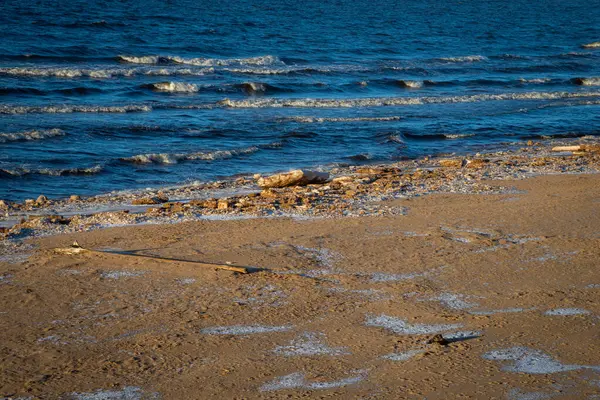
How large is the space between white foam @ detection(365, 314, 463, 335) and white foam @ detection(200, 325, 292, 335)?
23.2 inches

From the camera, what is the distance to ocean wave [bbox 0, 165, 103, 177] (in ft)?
37.0

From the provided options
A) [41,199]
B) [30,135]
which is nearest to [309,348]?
[41,199]

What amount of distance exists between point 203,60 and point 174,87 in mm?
6115

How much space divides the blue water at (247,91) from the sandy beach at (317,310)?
451 centimetres

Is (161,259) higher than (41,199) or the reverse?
higher

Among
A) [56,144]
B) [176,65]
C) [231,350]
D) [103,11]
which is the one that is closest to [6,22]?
[103,11]

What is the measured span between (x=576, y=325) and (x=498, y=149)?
31.8ft

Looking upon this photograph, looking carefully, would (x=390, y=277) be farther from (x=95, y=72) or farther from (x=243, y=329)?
(x=95, y=72)

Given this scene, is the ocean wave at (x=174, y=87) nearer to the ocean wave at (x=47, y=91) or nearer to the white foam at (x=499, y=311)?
the ocean wave at (x=47, y=91)

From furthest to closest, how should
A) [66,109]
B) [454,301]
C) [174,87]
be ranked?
[174,87], [66,109], [454,301]

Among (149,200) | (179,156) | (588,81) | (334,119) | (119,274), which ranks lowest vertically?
(588,81)

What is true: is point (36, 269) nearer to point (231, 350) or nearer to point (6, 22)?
point (231, 350)

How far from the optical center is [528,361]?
4621 mm

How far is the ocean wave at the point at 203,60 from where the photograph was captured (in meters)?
25.7
